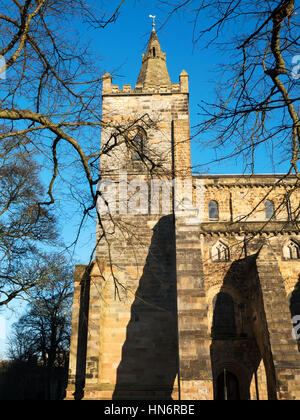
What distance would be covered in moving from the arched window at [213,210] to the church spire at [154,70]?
6694mm

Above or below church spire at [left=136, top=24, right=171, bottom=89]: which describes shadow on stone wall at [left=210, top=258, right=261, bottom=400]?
below

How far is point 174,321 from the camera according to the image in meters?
13.9

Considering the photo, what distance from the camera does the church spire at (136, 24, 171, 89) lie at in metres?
20.5

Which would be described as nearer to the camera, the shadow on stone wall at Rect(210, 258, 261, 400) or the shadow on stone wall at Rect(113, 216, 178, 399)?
the shadow on stone wall at Rect(113, 216, 178, 399)

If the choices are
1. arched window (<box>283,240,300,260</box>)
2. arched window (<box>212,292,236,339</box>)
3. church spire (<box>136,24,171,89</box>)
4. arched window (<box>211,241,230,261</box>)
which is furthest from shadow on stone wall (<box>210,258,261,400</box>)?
church spire (<box>136,24,171,89</box>)

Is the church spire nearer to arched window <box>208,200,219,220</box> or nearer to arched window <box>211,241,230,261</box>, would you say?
arched window <box>208,200,219,220</box>

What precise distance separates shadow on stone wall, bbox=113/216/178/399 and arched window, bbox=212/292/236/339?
158 cm

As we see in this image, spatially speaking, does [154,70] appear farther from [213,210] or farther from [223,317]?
[223,317]

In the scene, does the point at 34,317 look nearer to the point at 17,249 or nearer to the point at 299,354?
the point at 17,249

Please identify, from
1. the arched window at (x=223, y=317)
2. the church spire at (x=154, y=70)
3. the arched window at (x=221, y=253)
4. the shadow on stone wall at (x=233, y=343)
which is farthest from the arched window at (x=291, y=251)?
the church spire at (x=154, y=70)

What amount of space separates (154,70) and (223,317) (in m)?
15.0

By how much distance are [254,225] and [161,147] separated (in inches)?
230

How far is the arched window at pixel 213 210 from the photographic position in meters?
19.5
